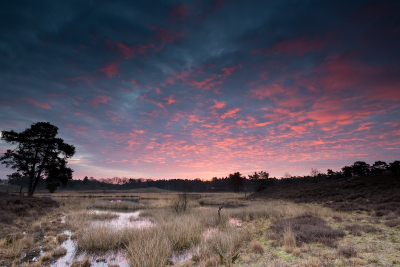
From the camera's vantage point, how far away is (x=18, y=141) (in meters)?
26.2

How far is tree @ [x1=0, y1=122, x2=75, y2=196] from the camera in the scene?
2619 cm

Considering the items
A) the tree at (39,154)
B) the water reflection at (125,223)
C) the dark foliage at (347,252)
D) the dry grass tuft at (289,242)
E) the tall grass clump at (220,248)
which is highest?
the tree at (39,154)

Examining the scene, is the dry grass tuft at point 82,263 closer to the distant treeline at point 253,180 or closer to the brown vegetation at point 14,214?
the brown vegetation at point 14,214

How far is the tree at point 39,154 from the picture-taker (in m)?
26.2

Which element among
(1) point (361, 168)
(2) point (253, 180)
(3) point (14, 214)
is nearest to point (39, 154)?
(3) point (14, 214)

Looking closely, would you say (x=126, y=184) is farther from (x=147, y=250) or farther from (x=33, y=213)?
(x=147, y=250)

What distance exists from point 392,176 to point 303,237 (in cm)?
2861

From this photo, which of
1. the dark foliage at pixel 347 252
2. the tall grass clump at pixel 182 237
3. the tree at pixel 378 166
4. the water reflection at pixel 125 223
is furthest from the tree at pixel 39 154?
the tree at pixel 378 166

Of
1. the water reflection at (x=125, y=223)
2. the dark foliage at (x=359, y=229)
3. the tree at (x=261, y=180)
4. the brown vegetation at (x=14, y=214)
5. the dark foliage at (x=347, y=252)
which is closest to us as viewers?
the dark foliage at (x=347, y=252)

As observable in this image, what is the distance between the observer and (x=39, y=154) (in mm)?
27891

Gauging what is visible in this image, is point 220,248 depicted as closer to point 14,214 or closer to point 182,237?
point 182,237

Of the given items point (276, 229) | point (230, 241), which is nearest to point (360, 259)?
point (230, 241)

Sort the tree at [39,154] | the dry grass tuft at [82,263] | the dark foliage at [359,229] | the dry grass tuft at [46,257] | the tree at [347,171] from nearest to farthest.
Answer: the dry grass tuft at [82,263] → the dry grass tuft at [46,257] → the dark foliage at [359,229] → the tree at [39,154] → the tree at [347,171]

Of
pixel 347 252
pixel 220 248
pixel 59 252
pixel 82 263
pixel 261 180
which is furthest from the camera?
pixel 261 180
